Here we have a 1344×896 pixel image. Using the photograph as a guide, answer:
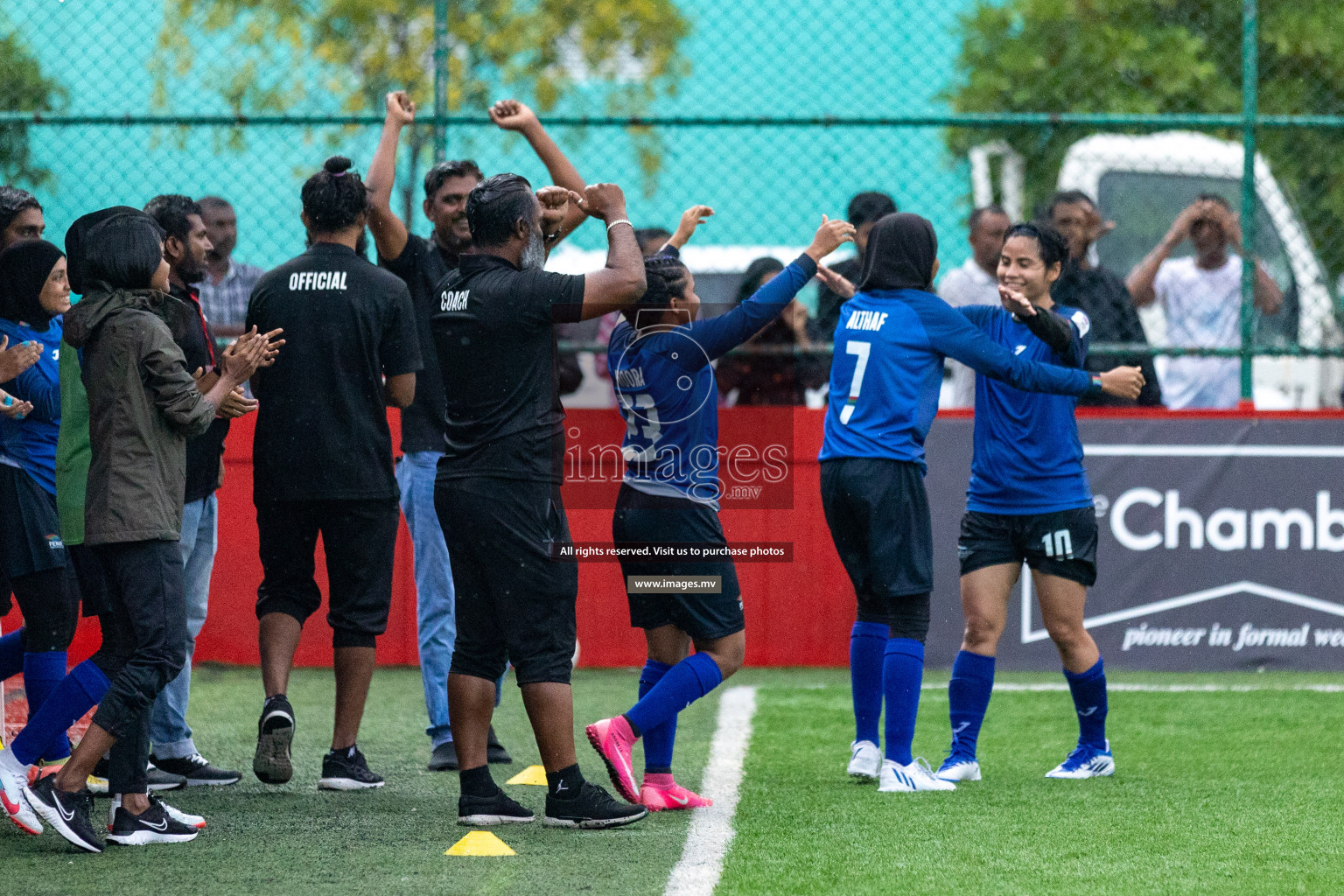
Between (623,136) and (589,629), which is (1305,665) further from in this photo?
(623,136)

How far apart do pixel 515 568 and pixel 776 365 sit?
157 inches

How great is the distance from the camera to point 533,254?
5059 mm

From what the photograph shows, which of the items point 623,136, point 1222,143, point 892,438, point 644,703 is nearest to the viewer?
point 644,703

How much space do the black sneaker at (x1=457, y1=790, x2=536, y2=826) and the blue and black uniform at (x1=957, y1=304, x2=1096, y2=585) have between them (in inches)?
74.7

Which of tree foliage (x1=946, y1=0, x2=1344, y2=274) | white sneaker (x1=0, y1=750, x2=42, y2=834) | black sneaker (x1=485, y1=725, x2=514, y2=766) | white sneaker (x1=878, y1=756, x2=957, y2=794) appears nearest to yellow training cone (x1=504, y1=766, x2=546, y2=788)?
black sneaker (x1=485, y1=725, x2=514, y2=766)

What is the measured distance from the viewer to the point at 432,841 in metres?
4.81

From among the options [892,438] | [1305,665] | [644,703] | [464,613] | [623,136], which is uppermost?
[623,136]

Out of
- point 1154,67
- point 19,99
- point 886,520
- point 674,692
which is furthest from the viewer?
point 1154,67

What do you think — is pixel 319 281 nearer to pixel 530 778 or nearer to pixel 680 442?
pixel 680 442

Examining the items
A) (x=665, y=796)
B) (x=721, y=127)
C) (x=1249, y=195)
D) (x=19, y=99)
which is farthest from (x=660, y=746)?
(x=19, y=99)

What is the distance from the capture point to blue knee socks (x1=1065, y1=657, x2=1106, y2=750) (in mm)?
5891

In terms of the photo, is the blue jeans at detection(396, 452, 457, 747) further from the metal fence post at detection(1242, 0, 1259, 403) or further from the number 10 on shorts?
the metal fence post at detection(1242, 0, 1259, 403)

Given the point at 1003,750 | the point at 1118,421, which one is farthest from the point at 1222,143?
the point at 1003,750

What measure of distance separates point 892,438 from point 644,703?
1289 mm
